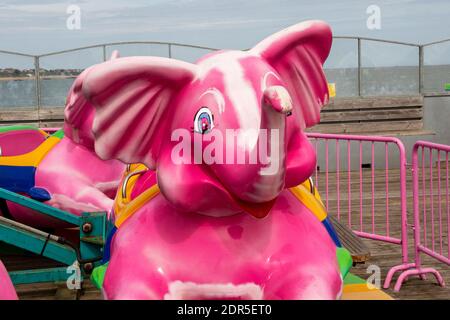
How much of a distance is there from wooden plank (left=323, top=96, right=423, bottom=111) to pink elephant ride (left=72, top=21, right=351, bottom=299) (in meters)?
8.77

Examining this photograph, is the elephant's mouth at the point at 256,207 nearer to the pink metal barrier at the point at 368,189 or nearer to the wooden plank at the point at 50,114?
the pink metal barrier at the point at 368,189

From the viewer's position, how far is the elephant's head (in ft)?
7.04

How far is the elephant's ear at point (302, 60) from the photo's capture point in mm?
2527

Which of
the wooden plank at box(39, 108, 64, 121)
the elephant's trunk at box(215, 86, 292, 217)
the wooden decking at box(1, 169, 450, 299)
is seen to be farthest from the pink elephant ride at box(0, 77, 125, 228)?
the wooden plank at box(39, 108, 64, 121)

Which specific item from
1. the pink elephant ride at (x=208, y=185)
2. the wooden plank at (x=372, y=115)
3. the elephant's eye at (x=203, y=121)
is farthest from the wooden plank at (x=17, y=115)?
the elephant's eye at (x=203, y=121)

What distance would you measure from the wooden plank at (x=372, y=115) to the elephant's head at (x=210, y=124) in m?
8.66

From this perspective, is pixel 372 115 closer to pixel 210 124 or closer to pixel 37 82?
pixel 37 82

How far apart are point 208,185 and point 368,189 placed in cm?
698

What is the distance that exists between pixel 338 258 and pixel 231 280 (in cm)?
53

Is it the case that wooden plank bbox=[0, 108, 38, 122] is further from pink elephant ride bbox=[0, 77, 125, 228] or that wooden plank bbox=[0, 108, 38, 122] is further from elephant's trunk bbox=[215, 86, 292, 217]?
elephant's trunk bbox=[215, 86, 292, 217]

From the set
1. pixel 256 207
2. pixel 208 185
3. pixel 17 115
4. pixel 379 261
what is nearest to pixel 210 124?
pixel 208 185
